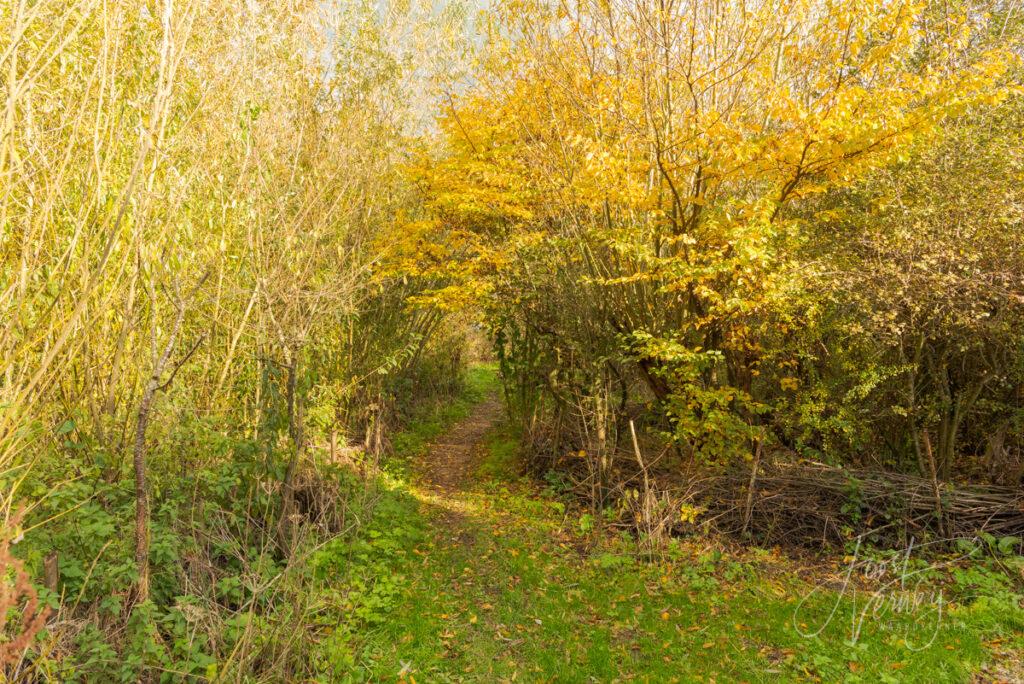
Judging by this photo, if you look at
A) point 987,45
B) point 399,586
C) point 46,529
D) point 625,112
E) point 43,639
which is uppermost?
point 987,45

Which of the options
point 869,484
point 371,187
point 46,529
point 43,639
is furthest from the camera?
point 371,187

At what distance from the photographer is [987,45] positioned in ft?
24.8

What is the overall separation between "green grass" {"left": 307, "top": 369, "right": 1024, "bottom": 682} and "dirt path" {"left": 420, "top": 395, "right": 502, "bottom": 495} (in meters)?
2.44

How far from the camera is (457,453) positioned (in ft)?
38.5

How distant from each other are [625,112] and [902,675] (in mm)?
6020

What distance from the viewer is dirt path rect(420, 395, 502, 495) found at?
1003 centimetres

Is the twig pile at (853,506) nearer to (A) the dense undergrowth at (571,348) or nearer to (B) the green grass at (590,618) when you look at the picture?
(A) the dense undergrowth at (571,348)

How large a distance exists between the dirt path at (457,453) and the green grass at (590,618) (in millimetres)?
2442

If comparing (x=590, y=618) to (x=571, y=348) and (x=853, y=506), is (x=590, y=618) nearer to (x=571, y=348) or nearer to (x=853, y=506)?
(x=853, y=506)

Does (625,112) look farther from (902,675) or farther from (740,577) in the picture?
(902,675)

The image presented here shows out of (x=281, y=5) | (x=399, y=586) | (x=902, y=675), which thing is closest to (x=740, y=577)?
(x=902, y=675)

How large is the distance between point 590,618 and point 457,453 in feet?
21.1

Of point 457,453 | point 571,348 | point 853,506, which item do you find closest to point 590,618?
point 853,506

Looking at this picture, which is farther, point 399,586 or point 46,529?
point 399,586
